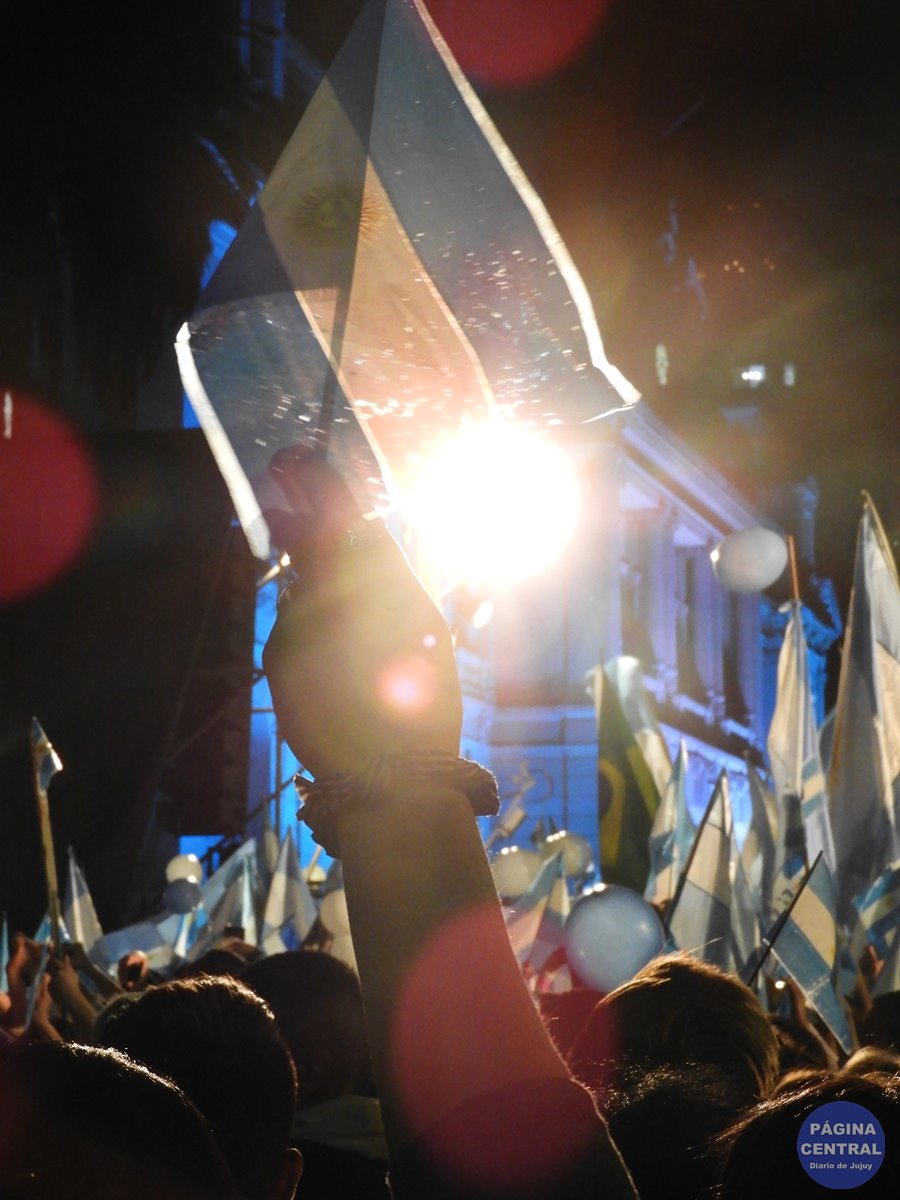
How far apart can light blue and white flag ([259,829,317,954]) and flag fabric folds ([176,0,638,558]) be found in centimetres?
741

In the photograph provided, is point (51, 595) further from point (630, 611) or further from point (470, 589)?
point (630, 611)

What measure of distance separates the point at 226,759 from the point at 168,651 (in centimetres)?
269

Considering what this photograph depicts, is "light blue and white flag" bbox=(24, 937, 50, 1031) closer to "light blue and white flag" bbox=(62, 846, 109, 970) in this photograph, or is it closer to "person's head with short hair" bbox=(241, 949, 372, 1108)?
"person's head with short hair" bbox=(241, 949, 372, 1108)

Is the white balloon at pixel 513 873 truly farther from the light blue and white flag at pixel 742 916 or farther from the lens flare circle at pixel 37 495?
the lens flare circle at pixel 37 495

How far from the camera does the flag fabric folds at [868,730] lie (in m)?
7.21

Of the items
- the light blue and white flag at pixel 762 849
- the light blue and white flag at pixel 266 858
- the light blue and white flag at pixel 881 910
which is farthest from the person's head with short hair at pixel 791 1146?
the light blue and white flag at pixel 266 858

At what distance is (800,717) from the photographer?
815cm

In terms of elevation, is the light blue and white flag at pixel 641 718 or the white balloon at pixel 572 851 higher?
the light blue and white flag at pixel 641 718

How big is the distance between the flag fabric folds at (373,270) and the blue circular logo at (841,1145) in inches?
30.7

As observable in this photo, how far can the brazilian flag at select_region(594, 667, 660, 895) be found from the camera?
28.5ft

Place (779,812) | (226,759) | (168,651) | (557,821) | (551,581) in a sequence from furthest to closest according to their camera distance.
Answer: (551,581) → (557,821) → (226,759) → (168,651) → (779,812)

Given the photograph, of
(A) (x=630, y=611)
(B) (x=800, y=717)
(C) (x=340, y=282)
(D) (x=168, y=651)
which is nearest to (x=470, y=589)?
(A) (x=630, y=611)

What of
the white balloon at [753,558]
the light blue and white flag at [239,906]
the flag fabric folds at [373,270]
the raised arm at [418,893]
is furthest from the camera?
the white balloon at [753,558]

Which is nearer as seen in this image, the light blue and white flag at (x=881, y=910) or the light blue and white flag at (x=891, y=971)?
the light blue and white flag at (x=891, y=971)
